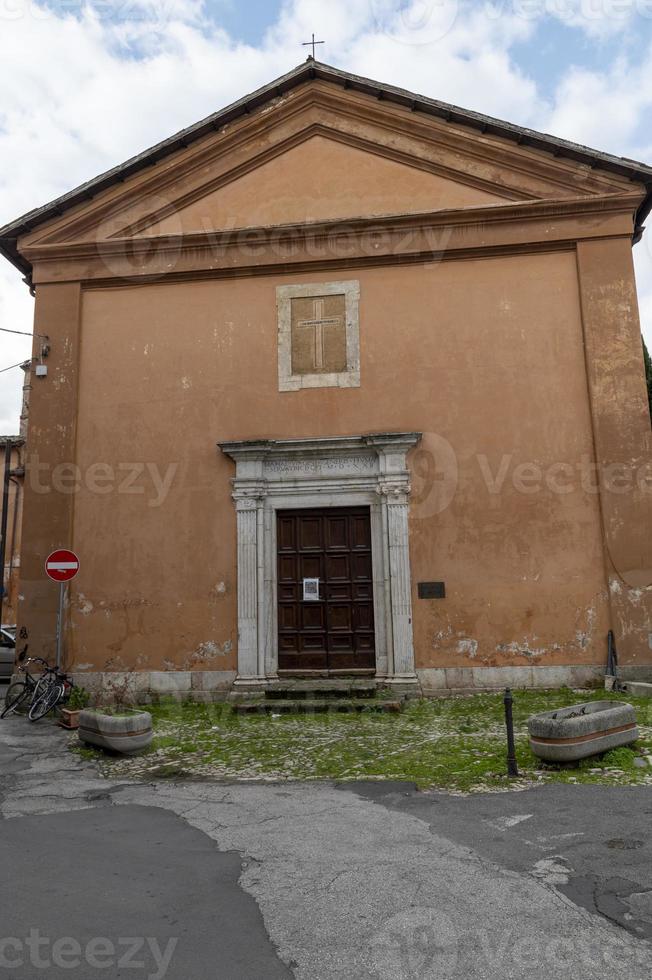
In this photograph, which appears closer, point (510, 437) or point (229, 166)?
point (510, 437)

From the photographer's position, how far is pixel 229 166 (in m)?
12.0

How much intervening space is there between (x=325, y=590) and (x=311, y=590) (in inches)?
8.5

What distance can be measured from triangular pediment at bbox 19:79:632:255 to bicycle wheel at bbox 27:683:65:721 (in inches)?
286

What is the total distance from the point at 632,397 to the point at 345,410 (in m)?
4.29

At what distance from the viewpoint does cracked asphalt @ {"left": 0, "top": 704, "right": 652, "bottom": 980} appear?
3.20m

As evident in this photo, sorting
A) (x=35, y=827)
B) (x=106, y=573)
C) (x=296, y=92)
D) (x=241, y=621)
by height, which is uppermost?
(x=296, y=92)

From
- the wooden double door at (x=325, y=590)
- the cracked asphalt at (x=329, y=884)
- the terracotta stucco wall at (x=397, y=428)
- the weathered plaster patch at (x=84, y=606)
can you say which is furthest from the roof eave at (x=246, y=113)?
the cracked asphalt at (x=329, y=884)

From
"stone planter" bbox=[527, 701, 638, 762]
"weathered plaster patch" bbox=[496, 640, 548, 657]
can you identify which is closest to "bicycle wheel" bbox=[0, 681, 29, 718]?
"weathered plaster patch" bbox=[496, 640, 548, 657]

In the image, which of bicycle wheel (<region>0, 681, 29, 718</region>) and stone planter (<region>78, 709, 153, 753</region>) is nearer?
stone planter (<region>78, 709, 153, 753</region>)

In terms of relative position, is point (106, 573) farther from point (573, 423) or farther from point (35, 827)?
point (573, 423)

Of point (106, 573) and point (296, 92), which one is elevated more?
point (296, 92)

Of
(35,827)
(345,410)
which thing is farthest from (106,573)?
(35,827)

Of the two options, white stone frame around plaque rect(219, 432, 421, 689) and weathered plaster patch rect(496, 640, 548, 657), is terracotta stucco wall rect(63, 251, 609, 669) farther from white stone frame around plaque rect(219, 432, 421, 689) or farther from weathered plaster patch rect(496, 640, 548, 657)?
white stone frame around plaque rect(219, 432, 421, 689)

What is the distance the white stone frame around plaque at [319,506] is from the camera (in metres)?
10.6
